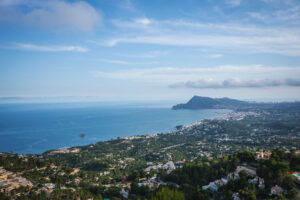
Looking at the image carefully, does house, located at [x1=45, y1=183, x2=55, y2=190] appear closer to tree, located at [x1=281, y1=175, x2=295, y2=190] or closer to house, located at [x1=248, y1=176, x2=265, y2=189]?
house, located at [x1=248, y1=176, x2=265, y2=189]

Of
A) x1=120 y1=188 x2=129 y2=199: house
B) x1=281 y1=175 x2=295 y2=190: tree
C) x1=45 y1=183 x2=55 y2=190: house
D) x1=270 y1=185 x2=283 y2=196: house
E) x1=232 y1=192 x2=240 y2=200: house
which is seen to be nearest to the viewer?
x1=270 y1=185 x2=283 y2=196: house

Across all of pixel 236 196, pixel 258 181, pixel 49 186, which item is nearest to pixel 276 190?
pixel 258 181

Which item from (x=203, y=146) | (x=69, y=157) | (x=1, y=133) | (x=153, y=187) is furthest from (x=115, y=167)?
(x=1, y=133)

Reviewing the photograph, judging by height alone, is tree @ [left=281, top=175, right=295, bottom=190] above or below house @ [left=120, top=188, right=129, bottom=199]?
above

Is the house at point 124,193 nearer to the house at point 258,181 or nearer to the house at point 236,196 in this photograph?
the house at point 236,196

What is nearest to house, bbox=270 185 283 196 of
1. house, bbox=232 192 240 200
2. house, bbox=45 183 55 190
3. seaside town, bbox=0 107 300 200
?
seaside town, bbox=0 107 300 200

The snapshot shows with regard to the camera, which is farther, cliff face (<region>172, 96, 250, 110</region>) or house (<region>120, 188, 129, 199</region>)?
cliff face (<region>172, 96, 250, 110</region>)

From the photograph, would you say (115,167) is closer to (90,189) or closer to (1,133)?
(90,189)

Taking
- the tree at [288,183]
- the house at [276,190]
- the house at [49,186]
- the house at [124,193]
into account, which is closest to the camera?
the house at [276,190]

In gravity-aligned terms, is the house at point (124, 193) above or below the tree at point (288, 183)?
below

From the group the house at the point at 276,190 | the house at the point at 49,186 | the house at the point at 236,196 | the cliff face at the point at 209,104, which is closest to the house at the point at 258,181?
the house at the point at 276,190

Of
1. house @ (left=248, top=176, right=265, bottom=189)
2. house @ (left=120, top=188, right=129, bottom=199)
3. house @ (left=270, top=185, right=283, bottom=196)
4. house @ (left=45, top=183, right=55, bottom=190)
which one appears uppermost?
house @ (left=270, top=185, right=283, bottom=196)

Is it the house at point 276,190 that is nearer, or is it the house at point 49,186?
the house at point 276,190
